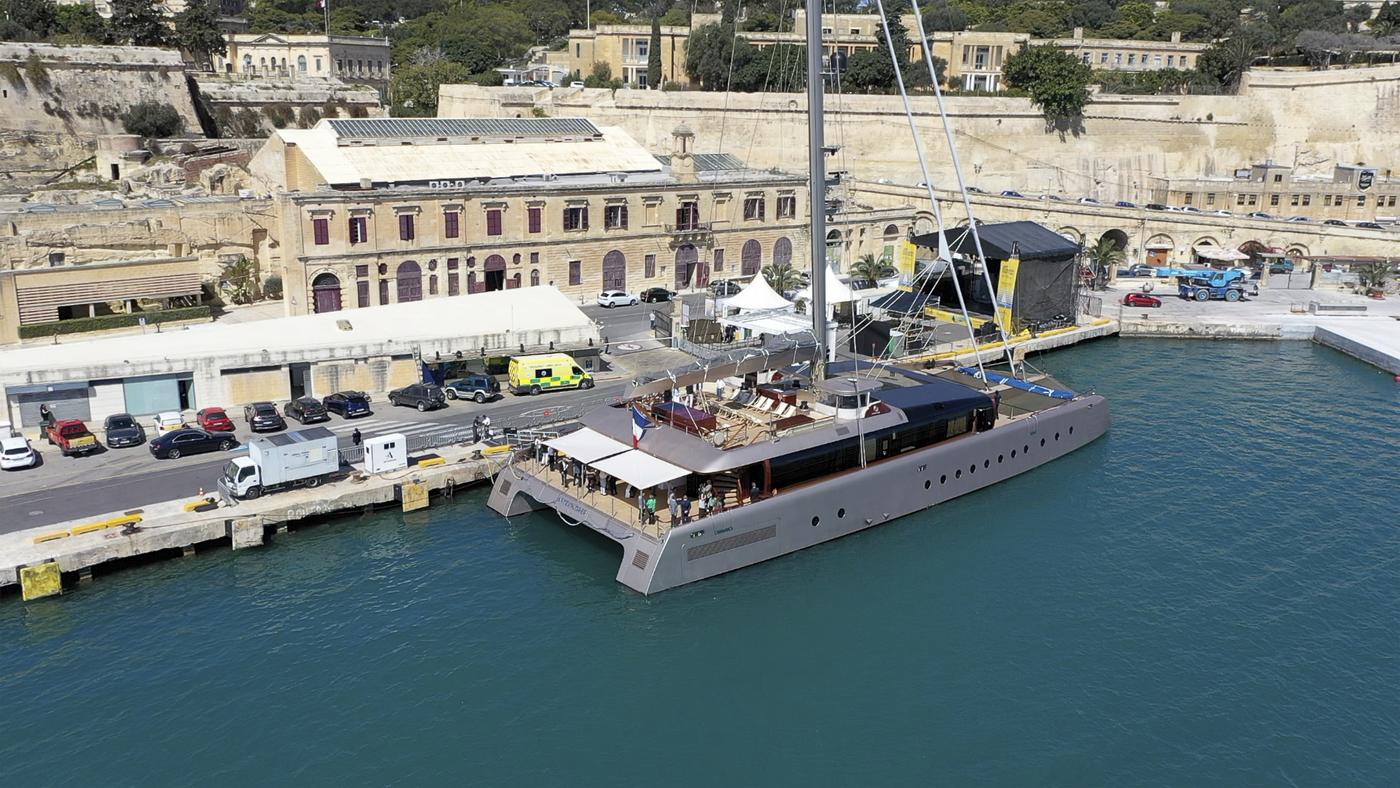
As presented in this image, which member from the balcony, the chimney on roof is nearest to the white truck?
the balcony

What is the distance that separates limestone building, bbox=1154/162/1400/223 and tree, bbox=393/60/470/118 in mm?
61580

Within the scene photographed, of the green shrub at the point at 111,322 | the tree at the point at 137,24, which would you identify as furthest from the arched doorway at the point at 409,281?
the tree at the point at 137,24

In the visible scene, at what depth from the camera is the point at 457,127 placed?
190 ft

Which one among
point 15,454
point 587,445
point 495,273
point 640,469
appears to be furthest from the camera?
point 495,273

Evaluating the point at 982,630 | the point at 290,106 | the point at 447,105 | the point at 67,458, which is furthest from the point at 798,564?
the point at 447,105

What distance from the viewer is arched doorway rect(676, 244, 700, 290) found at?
58875 mm

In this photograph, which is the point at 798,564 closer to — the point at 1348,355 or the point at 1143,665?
the point at 1143,665

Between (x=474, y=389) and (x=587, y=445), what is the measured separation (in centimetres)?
1052

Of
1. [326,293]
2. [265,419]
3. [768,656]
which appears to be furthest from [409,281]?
[768,656]

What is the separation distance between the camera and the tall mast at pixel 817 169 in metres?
31.4

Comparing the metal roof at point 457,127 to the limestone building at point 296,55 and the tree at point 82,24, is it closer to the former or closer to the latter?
the tree at point 82,24

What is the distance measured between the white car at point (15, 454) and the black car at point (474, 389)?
13.5 metres

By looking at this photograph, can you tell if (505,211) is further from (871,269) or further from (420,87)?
(420,87)

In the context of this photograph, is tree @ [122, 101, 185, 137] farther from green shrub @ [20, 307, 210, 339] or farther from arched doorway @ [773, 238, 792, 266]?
arched doorway @ [773, 238, 792, 266]
